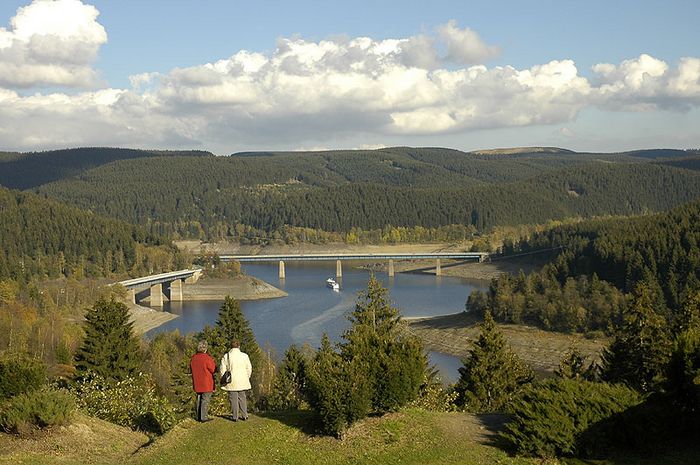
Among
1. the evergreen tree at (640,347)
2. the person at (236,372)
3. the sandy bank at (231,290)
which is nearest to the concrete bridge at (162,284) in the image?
the sandy bank at (231,290)

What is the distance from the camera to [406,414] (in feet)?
59.5

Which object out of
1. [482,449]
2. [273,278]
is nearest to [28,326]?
[482,449]

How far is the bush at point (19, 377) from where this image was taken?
A: 19.8m

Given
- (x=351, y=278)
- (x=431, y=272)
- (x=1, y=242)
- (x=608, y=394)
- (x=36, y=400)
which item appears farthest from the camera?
(x=431, y=272)

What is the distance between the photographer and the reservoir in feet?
279

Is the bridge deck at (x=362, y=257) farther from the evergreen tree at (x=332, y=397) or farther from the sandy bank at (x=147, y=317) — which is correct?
the evergreen tree at (x=332, y=397)

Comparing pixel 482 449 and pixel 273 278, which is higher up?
pixel 482 449

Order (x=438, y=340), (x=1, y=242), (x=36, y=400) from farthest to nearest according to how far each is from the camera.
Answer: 1. (x=1, y=242)
2. (x=438, y=340)
3. (x=36, y=400)

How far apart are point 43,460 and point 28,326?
61.0 m

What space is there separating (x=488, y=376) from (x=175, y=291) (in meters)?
105

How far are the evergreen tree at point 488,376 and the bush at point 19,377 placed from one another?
64.8 feet

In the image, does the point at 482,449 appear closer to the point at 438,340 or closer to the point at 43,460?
the point at 43,460

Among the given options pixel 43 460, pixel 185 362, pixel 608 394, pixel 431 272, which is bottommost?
pixel 431 272

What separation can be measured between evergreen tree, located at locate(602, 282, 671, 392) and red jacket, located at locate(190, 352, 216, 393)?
22720 mm
